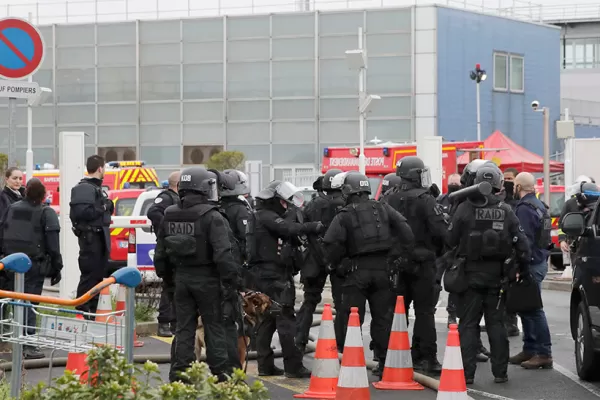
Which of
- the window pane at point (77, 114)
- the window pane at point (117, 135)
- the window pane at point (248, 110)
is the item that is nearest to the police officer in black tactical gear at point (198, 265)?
the window pane at point (248, 110)

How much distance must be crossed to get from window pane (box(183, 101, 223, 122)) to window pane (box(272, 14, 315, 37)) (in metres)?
3.69

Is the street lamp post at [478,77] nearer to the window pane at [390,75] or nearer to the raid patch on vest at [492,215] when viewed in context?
the window pane at [390,75]

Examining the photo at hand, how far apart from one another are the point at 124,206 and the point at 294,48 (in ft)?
82.8

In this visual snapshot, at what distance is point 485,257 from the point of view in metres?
11.0

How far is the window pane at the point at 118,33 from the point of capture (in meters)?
47.0

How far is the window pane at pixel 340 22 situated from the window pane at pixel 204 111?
5105 mm

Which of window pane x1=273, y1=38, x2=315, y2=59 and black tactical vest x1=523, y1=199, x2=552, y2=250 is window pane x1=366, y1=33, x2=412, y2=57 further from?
black tactical vest x1=523, y1=199, x2=552, y2=250

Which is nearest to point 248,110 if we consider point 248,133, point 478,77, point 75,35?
point 248,133

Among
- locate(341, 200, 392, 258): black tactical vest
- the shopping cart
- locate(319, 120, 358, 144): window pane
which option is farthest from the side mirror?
locate(319, 120, 358, 144): window pane

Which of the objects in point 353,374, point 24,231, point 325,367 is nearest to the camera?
point 353,374

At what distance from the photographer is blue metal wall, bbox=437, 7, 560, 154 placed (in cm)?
4534

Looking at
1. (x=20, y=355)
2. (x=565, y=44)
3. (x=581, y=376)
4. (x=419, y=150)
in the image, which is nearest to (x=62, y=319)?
(x=20, y=355)

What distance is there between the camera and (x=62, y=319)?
6.38 meters

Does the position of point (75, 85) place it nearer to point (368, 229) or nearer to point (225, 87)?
point (225, 87)
